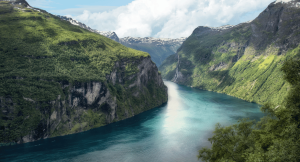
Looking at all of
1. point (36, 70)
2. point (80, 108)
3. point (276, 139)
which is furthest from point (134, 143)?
point (36, 70)

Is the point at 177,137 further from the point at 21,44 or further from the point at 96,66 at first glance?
the point at 21,44

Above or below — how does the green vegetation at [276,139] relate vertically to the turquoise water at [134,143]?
above

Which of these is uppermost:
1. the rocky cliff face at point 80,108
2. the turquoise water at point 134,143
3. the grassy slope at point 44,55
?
the grassy slope at point 44,55

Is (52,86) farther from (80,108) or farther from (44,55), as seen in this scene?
(44,55)

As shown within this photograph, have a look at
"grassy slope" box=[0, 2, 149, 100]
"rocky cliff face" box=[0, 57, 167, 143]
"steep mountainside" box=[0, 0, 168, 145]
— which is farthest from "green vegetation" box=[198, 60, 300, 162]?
"grassy slope" box=[0, 2, 149, 100]

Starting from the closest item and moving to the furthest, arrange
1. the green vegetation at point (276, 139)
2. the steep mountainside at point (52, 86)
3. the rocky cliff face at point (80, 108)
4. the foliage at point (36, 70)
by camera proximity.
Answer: the green vegetation at point (276, 139)
the foliage at point (36, 70)
the steep mountainside at point (52, 86)
the rocky cliff face at point (80, 108)

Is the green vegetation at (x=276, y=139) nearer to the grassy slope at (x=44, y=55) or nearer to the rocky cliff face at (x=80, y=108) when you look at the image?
the rocky cliff face at (x=80, y=108)

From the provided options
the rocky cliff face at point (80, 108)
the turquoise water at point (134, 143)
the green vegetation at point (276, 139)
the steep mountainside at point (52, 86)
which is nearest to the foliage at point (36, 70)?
the steep mountainside at point (52, 86)

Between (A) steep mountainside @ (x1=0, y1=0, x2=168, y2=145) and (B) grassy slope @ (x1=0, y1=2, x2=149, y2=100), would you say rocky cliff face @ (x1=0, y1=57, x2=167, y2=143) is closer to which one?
(A) steep mountainside @ (x1=0, y1=0, x2=168, y2=145)
